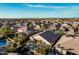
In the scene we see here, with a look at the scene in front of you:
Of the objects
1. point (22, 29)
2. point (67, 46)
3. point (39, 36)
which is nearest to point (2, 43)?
point (22, 29)

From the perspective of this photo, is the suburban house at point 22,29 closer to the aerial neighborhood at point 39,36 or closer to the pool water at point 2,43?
the aerial neighborhood at point 39,36

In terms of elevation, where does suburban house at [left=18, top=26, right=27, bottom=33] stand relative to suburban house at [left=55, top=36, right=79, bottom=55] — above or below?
above

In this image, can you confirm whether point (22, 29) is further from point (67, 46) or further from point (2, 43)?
point (67, 46)

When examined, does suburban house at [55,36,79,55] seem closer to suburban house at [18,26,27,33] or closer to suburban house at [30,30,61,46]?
suburban house at [30,30,61,46]

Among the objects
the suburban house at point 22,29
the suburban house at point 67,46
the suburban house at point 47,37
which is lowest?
the suburban house at point 67,46

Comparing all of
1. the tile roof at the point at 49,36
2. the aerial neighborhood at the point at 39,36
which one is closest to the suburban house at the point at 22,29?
the aerial neighborhood at the point at 39,36

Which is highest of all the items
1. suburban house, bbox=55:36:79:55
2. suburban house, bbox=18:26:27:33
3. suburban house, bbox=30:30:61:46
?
suburban house, bbox=18:26:27:33

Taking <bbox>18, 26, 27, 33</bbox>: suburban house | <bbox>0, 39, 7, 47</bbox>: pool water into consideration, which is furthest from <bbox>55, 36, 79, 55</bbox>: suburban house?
<bbox>0, 39, 7, 47</bbox>: pool water
